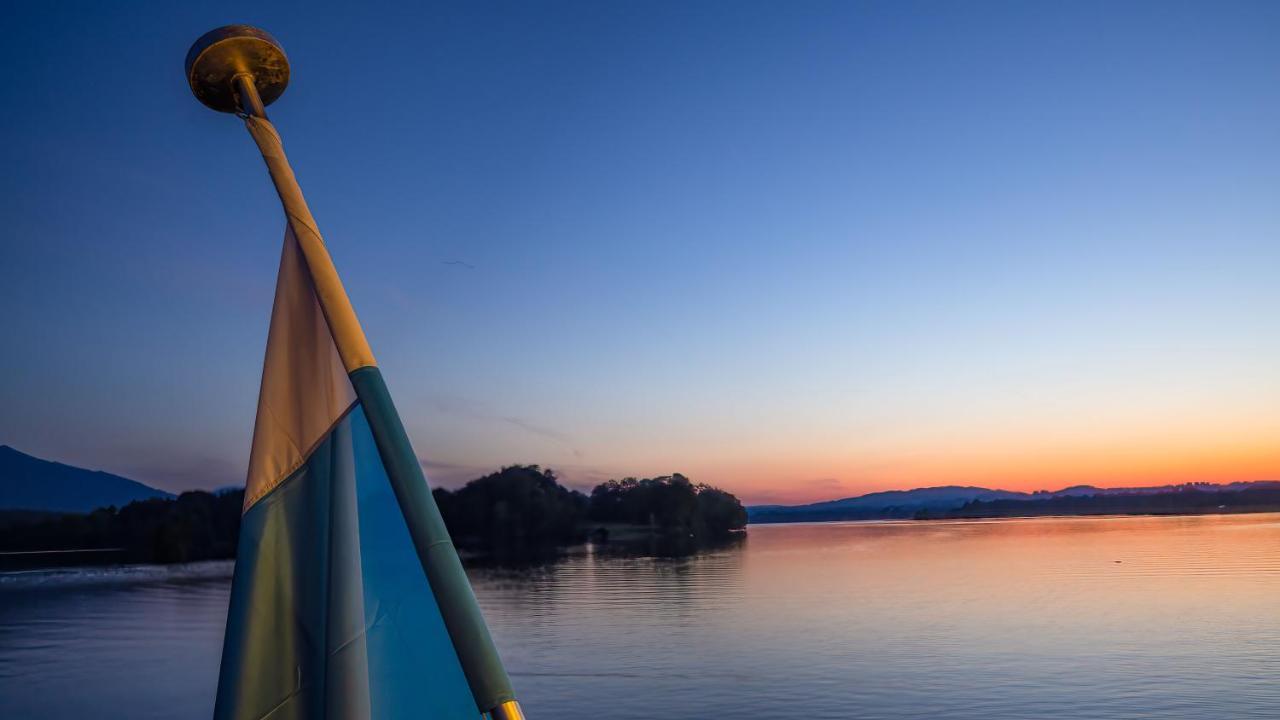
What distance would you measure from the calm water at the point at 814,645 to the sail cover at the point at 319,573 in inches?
613

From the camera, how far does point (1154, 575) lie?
127ft

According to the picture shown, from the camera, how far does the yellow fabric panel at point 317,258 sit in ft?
4.71

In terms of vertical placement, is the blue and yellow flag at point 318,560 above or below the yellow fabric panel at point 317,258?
below

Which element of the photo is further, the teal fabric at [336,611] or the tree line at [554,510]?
the tree line at [554,510]

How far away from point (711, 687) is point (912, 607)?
14028 mm

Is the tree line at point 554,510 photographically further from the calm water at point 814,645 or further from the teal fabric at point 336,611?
the teal fabric at point 336,611

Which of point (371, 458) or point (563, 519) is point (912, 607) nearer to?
point (371, 458)

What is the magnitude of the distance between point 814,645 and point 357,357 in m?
23.5

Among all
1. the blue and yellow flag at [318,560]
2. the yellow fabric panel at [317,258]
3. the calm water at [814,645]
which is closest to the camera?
the yellow fabric panel at [317,258]

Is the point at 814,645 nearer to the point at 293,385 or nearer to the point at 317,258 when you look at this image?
the point at 293,385

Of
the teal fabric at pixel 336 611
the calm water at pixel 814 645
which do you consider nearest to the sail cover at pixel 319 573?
the teal fabric at pixel 336 611

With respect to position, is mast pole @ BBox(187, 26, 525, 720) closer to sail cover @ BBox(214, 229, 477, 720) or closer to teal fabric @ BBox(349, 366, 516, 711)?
teal fabric @ BBox(349, 366, 516, 711)

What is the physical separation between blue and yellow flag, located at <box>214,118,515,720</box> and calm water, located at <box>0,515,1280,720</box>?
15581mm

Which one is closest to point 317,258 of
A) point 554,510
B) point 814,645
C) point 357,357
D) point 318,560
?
point 357,357
